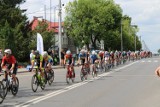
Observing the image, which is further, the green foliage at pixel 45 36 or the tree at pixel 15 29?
the green foliage at pixel 45 36

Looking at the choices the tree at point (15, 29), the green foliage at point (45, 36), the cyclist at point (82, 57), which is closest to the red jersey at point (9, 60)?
the cyclist at point (82, 57)

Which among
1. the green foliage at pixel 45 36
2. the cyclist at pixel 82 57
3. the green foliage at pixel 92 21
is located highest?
the green foliage at pixel 92 21

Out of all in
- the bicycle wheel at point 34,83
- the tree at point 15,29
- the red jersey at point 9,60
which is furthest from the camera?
the tree at point 15,29

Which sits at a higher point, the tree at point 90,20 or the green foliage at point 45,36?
the tree at point 90,20

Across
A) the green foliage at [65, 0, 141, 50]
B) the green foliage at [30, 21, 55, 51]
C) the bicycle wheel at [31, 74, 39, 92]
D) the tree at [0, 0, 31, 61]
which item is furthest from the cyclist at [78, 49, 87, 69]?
the green foliage at [65, 0, 141, 50]

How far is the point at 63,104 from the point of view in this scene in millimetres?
13367

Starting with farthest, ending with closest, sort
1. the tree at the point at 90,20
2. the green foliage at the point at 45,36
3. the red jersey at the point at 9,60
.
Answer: the tree at the point at 90,20
the green foliage at the point at 45,36
the red jersey at the point at 9,60

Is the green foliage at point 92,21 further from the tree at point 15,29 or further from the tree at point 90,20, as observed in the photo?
the tree at point 15,29

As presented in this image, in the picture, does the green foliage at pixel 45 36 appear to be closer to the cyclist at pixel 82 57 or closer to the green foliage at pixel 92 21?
the cyclist at pixel 82 57

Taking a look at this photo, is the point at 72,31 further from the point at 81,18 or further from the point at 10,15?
the point at 10,15

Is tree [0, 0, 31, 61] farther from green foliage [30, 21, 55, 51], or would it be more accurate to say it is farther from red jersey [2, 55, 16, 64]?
red jersey [2, 55, 16, 64]

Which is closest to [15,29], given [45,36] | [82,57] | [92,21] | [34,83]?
[45,36]

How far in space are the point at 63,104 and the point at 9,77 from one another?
3.26 meters

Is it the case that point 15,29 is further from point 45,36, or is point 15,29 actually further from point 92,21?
point 92,21
